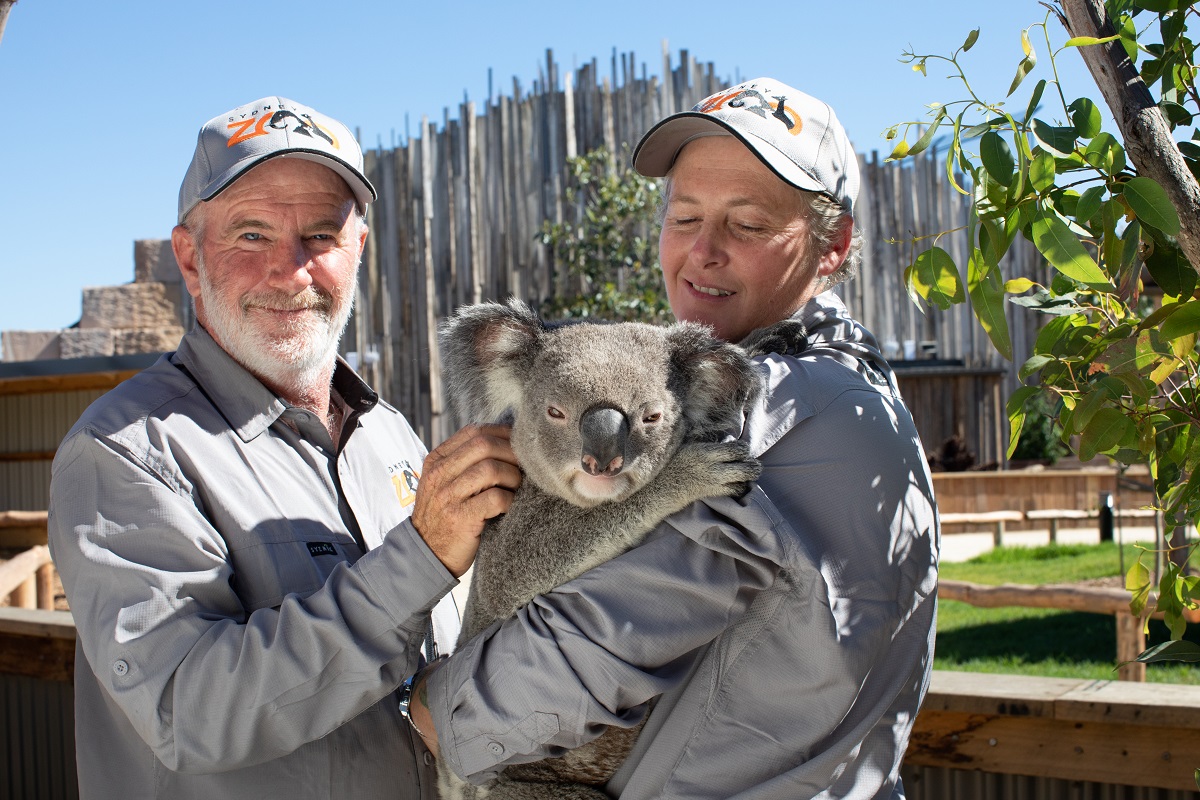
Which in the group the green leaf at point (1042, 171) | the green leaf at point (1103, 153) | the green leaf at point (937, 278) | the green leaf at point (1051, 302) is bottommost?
the green leaf at point (1051, 302)

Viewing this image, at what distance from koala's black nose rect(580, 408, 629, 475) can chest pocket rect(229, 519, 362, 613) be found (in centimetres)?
58

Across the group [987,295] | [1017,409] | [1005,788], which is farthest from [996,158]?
[1005,788]

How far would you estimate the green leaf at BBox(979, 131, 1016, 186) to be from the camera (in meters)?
1.29

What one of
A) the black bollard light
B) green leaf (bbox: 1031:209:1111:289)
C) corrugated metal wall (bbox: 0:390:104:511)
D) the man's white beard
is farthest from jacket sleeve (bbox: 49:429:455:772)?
corrugated metal wall (bbox: 0:390:104:511)

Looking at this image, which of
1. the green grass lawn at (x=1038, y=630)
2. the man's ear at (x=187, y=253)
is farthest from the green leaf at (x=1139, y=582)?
the green grass lawn at (x=1038, y=630)

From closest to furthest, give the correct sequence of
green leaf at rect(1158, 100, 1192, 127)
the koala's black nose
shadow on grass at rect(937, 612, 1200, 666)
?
green leaf at rect(1158, 100, 1192, 127)
the koala's black nose
shadow on grass at rect(937, 612, 1200, 666)

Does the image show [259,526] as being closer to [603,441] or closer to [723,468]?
[603,441]

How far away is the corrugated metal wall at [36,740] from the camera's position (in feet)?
10.7

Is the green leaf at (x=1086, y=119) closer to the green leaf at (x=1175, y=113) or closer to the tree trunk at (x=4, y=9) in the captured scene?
the green leaf at (x=1175, y=113)

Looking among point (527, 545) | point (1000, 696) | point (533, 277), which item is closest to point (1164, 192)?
point (527, 545)

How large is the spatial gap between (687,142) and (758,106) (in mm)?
171

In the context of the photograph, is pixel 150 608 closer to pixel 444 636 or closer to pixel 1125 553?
pixel 444 636

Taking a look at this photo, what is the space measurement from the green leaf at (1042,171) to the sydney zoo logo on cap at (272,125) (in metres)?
1.43

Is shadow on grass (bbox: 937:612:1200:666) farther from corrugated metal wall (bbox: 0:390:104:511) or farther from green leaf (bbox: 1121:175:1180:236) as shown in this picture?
corrugated metal wall (bbox: 0:390:104:511)
